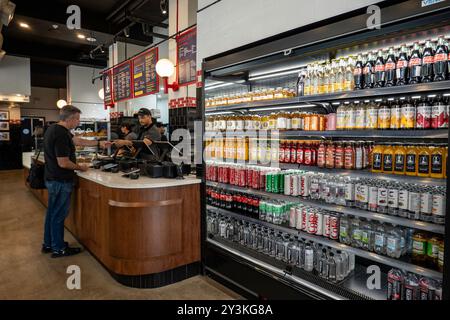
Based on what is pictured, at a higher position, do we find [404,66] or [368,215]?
[404,66]

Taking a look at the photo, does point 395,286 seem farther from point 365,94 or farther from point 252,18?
point 252,18

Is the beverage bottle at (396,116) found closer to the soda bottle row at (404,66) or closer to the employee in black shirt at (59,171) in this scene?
the soda bottle row at (404,66)

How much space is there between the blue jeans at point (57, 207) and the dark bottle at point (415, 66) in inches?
146

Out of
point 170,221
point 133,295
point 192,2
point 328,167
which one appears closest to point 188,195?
point 170,221

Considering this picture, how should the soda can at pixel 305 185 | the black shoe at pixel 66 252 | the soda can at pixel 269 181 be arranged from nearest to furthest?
the soda can at pixel 305 185 < the soda can at pixel 269 181 < the black shoe at pixel 66 252

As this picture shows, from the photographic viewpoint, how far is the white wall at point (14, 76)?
10273 millimetres

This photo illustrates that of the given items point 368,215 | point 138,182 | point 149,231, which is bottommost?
point 149,231

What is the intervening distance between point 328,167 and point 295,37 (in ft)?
3.40

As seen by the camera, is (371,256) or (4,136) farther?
(4,136)

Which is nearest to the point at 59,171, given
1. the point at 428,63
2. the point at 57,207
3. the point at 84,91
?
the point at 57,207

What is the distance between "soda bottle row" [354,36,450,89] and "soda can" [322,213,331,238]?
3.36 feet

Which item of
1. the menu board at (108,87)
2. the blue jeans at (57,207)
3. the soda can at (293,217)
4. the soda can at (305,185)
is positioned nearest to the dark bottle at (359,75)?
the soda can at (305,185)

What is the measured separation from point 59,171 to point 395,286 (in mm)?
3592

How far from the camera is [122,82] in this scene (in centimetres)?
712
